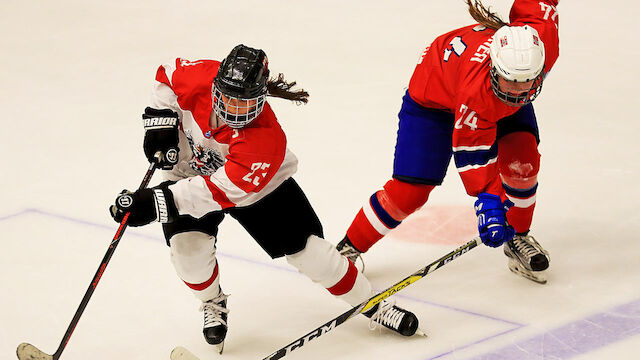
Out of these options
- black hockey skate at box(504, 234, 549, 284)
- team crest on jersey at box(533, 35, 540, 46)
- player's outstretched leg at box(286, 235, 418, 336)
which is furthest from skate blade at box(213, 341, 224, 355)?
team crest on jersey at box(533, 35, 540, 46)

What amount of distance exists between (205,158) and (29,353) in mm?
818

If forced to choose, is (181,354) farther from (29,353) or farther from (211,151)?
(211,151)

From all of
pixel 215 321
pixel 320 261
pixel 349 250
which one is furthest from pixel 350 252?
pixel 215 321

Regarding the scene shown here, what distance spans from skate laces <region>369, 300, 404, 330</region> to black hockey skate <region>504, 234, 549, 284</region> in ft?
2.00

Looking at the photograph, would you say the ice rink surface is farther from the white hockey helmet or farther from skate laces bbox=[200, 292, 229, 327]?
the white hockey helmet

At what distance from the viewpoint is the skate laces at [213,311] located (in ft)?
9.94

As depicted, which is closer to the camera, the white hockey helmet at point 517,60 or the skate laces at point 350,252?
the white hockey helmet at point 517,60

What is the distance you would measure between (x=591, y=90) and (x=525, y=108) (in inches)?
76.1

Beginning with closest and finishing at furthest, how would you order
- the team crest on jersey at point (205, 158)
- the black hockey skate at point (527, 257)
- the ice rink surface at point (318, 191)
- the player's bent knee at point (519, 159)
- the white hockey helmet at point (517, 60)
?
the white hockey helmet at point (517, 60)
the team crest on jersey at point (205, 158)
the ice rink surface at point (318, 191)
the player's bent knee at point (519, 159)
the black hockey skate at point (527, 257)

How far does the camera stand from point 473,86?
2854mm

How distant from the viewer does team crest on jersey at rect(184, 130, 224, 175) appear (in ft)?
9.29

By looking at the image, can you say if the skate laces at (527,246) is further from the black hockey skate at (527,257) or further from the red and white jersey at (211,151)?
the red and white jersey at (211,151)

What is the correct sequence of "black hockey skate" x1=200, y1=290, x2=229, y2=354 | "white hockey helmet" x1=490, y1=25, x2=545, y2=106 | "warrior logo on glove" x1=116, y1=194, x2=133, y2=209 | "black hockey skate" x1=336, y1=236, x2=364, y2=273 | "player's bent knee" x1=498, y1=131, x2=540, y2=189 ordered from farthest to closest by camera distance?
"black hockey skate" x1=336, y1=236, x2=364, y2=273, "player's bent knee" x1=498, y1=131, x2=540, y2=189, "black hockey skate" x1=200, y1=290, x2=229, y2=354, "white hockey helmet" x1=490, y1=25, x2=545, y2=106, "warrior logo on glove" x1=116, y1=194, x2=133, y2=209

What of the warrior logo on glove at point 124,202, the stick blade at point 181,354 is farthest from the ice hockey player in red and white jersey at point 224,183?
the stick blade at point 181,354
